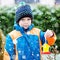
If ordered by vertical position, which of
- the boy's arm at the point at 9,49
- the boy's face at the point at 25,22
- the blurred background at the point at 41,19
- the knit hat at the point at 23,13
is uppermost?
the knit hat at the point at 23,13

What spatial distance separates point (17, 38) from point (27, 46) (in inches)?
6.5

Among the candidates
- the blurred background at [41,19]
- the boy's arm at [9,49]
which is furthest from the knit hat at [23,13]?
the blurred background at [41,19]

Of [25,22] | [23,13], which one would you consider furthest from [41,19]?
[25,22]

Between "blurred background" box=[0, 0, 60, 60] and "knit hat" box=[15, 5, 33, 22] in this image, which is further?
"blurred background" box=[0, 0, 60, 60]

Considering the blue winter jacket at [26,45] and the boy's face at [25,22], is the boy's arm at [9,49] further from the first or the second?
the boy's face at [25,22]

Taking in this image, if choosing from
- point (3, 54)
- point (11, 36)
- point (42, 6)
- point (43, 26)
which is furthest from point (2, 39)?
point (42, 6)

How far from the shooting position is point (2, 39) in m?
5.69

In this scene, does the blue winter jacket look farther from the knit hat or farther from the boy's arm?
the knit hat

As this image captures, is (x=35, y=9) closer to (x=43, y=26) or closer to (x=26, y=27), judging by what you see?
(x=43, y=26)

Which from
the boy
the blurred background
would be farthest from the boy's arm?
the blurred background

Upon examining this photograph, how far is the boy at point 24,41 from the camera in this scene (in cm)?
509

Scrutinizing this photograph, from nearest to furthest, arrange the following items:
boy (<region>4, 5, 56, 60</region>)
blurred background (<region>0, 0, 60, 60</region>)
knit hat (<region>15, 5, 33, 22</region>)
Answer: boy (<region>4, 5, 56, 60</region>), knit hat (<region>15, 5, 33, 22</region>), blurred background (<region>0, 0, 60, 60</region>)

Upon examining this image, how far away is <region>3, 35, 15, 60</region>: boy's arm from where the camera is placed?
512cm

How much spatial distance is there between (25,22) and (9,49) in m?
0.40
